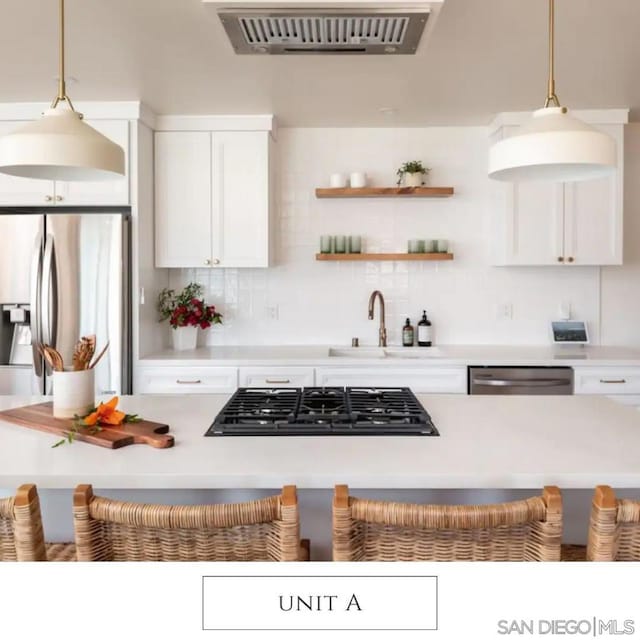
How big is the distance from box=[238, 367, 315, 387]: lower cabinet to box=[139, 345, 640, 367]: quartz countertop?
4 cm

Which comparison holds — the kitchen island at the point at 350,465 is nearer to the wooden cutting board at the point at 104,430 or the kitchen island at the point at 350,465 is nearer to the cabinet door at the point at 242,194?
the wooden cutting board at the point at 104,430

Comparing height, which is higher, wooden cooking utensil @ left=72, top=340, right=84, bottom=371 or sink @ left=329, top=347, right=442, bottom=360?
wooden cooking utensil @ left=72, top=340, right=84, bottom=371

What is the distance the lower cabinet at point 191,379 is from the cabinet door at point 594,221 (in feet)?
7.37

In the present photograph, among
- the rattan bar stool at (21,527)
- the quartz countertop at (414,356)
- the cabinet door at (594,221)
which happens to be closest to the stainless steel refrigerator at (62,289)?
the quartz countertop at (414,356)

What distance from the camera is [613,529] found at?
3.61 ft

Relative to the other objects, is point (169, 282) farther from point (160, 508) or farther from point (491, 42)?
point (160, 508)

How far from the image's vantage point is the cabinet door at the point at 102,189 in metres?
3.49

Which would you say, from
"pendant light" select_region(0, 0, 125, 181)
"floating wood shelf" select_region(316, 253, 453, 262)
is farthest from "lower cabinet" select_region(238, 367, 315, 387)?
"pendant light" select_region(0, 0, 125, 181)

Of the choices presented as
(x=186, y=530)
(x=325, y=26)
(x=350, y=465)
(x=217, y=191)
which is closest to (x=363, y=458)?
(x=350, y=465)

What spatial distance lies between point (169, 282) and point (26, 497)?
10.3 feet

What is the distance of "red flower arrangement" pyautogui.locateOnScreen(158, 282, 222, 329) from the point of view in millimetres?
3855

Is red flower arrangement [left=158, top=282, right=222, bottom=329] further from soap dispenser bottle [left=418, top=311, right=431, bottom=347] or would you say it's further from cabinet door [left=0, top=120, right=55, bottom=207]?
soap dispenser bottle [left=418, top=311, right=431, bottom=347]

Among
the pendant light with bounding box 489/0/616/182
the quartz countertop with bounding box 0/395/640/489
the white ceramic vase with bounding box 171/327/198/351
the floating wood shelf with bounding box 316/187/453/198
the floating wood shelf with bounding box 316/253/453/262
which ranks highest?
the floating wood shelf with bounding box 316/187/453/198
